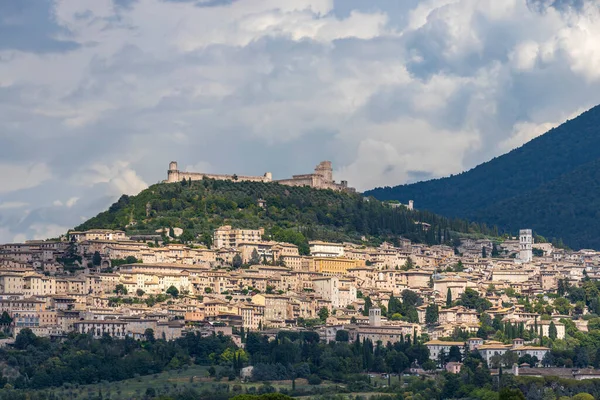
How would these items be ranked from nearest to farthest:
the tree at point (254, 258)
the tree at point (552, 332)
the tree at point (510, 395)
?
the tree at point (510, 395) → the tree at point (552, 332) → the tree at point (254, 258)

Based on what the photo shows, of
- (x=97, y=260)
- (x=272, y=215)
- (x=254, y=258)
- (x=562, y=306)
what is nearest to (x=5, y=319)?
(x=97, y=260)

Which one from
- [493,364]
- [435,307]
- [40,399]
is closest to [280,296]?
[435,307]

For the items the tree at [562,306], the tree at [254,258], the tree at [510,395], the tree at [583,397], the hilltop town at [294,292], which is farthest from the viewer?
the tree at [254,258]

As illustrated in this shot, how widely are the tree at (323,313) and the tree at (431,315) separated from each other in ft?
22.3

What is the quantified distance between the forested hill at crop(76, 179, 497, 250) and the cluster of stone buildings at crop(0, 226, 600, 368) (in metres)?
3.96

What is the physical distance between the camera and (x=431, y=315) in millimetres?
115062

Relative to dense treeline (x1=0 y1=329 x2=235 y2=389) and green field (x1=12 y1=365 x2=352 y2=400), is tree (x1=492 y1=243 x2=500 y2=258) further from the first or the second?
green field (x1=12 y1=365 x2=352 y2=400)

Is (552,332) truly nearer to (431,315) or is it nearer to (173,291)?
(431,315)

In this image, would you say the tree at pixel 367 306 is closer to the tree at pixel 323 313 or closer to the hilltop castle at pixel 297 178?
the tree at pixel 323 313

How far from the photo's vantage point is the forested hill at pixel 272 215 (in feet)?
433


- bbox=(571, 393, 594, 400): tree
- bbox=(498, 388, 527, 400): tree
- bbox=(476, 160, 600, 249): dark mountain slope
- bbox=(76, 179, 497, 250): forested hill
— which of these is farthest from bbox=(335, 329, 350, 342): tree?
bbox=(476, 160, 600, 249): dark mountain slope

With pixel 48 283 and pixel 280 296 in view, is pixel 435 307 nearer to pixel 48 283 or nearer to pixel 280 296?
pixel 280 296

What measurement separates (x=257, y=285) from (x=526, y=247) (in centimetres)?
3025

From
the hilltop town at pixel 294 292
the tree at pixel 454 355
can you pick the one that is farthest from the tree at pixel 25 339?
the tree at pixel 454 355
